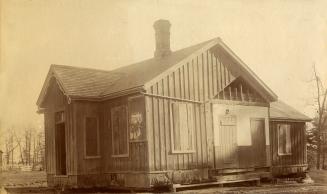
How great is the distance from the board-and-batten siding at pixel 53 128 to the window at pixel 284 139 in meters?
8.32

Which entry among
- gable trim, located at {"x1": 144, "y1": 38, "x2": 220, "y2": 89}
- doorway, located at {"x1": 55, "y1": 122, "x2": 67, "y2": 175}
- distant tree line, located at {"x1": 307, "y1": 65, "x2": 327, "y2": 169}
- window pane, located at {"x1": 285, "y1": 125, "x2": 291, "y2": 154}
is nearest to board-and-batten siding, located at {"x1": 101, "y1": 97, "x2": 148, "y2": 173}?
gable trim, located at {"x1": 144, "y1": 38, "x2": 220, "y2": 89}

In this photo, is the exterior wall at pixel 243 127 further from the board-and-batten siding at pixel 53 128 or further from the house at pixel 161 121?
the board-and-batten siding at pixel 53 128

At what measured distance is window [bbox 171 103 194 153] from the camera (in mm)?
15133

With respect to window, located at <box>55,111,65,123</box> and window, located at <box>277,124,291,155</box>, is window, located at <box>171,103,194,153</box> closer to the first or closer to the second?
window, located at <box>55,111,65,123</box>

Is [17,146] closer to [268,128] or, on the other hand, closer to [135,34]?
[135,34]

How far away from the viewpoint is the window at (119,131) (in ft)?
50.3

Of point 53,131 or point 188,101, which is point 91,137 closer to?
point 53,131

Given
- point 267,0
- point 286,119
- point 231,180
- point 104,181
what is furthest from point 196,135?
point 286,119

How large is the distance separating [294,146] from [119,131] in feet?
27.1

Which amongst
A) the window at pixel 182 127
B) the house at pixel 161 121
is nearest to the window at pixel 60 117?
the house at pixel 161 121

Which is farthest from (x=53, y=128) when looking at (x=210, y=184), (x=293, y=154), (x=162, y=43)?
(x=293, y=154)

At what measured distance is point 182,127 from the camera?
15352 millimetres

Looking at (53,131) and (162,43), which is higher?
(162,43)

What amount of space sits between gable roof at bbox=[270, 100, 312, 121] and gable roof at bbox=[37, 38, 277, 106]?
233cm
